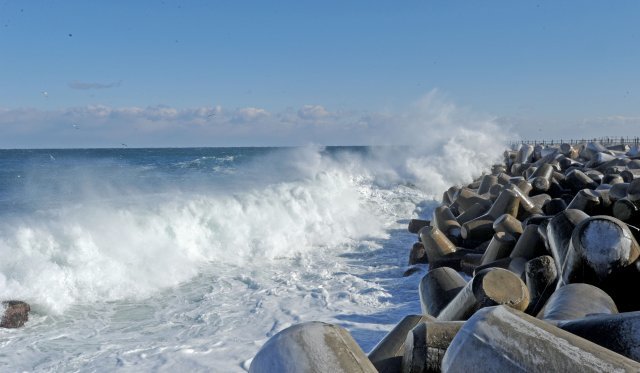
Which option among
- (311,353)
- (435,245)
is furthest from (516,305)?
(435,245)

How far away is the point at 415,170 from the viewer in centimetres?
2652

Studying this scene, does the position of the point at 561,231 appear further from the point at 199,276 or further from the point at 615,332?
the point at 199,276

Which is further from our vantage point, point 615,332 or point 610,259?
point 610,259

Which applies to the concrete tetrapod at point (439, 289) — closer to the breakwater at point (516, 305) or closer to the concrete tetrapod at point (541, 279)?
the breakwater at point (516, 305)

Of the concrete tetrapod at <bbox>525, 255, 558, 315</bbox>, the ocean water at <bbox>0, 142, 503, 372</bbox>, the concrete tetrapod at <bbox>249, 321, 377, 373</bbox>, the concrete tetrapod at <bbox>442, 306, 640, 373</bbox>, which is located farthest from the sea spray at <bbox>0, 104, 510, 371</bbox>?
the concrete tetrapod at <bbox>442, 306, 640, 373</bbox>

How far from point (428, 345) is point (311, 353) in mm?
779

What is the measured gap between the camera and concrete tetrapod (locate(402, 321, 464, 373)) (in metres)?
3.14

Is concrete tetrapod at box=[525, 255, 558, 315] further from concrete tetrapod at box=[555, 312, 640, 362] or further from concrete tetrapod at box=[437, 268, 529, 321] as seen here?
concrete tetrapod at box=[555, 312, 640, 362]

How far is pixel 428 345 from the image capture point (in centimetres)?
318

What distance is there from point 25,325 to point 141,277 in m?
2.35

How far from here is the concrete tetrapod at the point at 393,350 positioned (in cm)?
358

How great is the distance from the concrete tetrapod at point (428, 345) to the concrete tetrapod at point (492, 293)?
2.48ft

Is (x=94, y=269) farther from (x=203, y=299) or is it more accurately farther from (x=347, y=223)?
(x=347, y=223)

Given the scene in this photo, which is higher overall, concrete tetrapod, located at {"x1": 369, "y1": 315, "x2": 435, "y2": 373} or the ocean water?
concrete tetrapod, located at {"x1": 369, "y1": 315, "x2": 435, "y2": 373}
